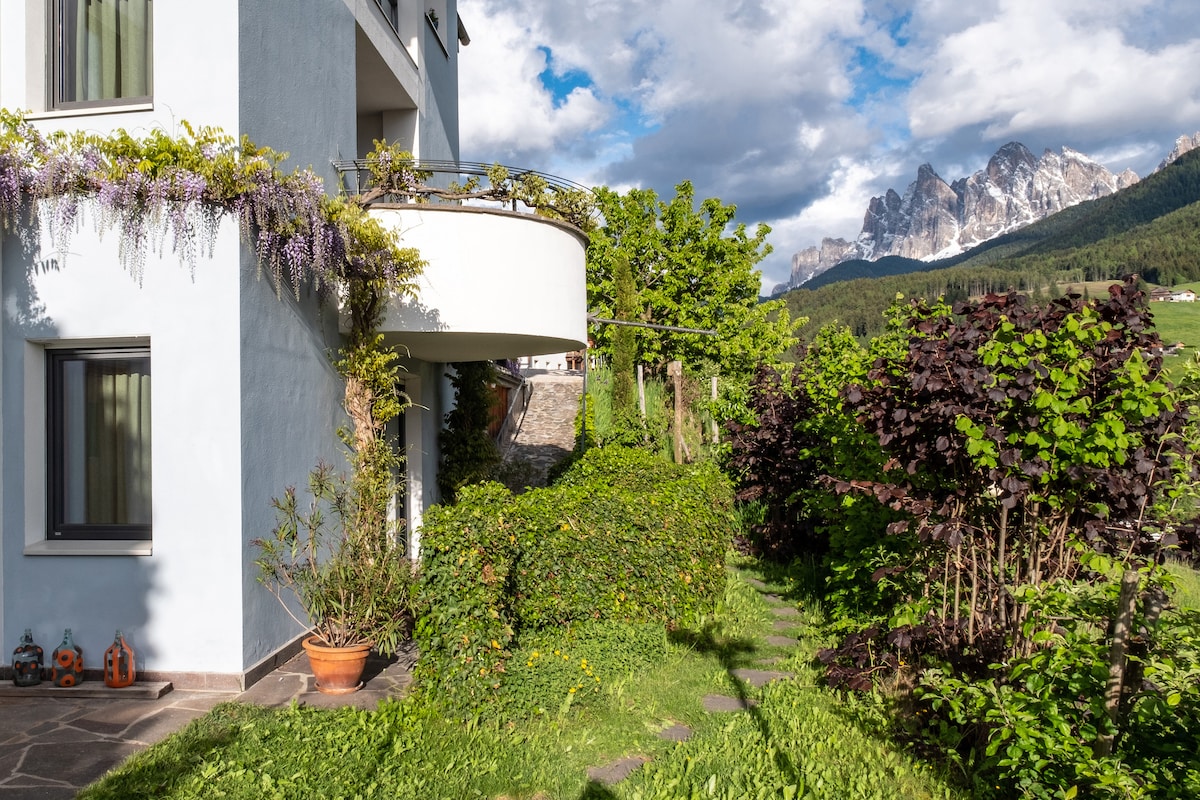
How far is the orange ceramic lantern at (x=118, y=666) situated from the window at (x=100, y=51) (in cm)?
423

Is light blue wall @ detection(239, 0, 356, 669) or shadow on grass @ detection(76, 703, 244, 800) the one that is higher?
light blue wall @ detection(239, 0, 356, 669)

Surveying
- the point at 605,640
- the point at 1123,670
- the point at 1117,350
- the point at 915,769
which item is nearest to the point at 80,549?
the point at 605,640

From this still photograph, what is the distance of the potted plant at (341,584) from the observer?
227 inches

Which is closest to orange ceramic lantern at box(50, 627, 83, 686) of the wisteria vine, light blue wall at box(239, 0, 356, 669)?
light blue wall at box(239, 0, 356, 669)

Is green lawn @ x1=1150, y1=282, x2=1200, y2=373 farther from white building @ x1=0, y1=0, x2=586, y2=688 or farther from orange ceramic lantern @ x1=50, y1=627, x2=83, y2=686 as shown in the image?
orange ceramic lantern @ x1=50, y1=627, x2=83, y2=686

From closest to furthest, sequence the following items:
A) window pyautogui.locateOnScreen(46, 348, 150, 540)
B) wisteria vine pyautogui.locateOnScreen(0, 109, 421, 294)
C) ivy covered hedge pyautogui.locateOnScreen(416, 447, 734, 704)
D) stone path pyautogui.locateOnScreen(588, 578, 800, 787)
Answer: stone path pyautogui.locateOnScreen(588, 578, 800, 787)
ivy covered hedge pyautogui.locateOnScreen(416, 447, 734, 704)
wisteria vine pyautogui.locateOnScreen(0, 109, 421, 294)
window pyautogui.locateOnScreen(46, 348, 150, 540)

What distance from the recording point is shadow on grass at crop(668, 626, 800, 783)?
5457 millimetres

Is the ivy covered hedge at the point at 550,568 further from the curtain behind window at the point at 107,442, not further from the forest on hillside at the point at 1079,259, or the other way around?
the forest on hillside at the point at 1079,259

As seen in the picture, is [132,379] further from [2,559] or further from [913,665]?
[913,665]

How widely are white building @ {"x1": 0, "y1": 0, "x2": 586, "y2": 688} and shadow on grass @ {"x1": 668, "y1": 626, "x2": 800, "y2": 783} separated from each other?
11.6 feet

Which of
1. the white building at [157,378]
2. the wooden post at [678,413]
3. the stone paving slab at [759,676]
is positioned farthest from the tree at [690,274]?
the white building at [157,378]

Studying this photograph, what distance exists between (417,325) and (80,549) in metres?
3.28

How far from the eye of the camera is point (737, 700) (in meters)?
5.95

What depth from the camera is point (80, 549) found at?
596 cm
